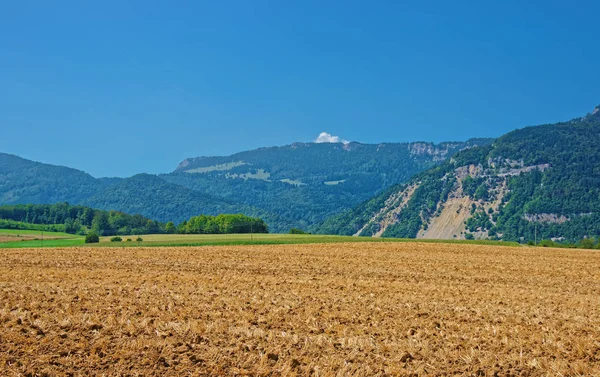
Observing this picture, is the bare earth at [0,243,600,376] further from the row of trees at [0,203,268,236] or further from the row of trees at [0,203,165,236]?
the row of trees at [0,203,165,236]

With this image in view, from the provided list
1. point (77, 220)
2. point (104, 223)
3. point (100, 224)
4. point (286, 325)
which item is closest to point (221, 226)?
point (104, 223)

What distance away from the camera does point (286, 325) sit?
16.2 meters

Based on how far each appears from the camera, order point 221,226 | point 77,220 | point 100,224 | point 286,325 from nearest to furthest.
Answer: point 286,325 < point 100,224 < point 221,226 < point 77,220

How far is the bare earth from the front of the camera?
12633mm

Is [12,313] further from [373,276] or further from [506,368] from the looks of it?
[373,276]

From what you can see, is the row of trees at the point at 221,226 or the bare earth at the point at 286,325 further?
the row of trees at the point at 221,226

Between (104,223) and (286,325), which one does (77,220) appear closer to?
(104,223)

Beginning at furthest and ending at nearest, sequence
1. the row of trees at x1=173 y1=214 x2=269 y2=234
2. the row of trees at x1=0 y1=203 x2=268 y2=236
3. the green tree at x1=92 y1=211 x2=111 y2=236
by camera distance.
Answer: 1. the row of trees at x1=173 y1=214 x2=269 y2=234
2. the row of trees at x1=0 y1=203 x2=268 y2=236
3. the green tree at x1=92 y1=211 x2=111 y2=236

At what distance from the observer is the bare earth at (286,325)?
41.4 ft

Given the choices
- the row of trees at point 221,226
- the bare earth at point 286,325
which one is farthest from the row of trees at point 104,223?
the bare earth at point 286,325

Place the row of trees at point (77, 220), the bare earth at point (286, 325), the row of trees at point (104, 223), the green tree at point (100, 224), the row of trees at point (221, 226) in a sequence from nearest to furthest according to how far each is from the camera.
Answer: the bare earth at point (286, 325) < the green tree at point (100, 224) < the row of trees at point (104, 223) < the row of trees at point (77, 220) < the row of trees at point (221, 226)

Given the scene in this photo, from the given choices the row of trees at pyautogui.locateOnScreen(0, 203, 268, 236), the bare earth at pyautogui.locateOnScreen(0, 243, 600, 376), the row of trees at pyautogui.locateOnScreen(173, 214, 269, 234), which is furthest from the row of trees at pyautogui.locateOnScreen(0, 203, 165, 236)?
the bare earth at pyautogui.locateOnScreen(0, 243, 600, 376)

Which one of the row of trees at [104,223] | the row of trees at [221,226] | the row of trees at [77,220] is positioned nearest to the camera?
the row of trees at [104,223]

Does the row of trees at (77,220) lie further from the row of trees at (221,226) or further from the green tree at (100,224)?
the row of trees at (221,226)
